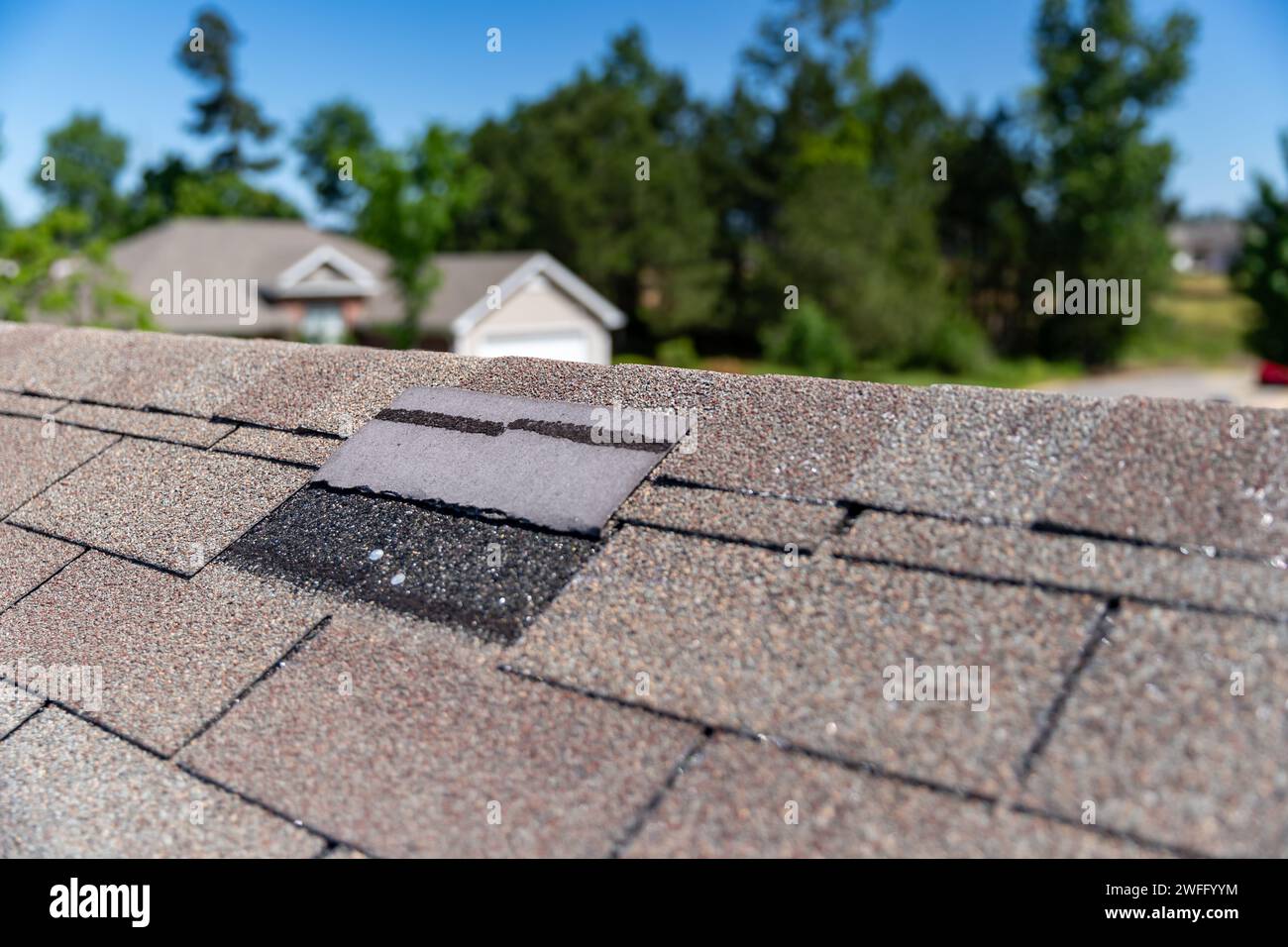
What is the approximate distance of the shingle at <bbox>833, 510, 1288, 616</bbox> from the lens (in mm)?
1440

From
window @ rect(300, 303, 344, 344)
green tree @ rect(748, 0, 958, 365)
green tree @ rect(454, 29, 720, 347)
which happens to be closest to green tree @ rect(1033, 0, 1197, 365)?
green tree @ rect(748, 0, 958, 365)

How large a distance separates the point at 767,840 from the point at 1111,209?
41984 millimetres

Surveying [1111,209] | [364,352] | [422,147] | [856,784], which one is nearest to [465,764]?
[856,784]

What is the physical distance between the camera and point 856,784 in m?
1.34

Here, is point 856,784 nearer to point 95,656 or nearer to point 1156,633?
point 1156,633

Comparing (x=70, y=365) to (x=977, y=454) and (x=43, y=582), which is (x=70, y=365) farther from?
(x=977, y=454)

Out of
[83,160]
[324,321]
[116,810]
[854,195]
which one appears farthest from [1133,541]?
[83,160]

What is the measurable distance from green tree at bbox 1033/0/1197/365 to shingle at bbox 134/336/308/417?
40249 millimetres

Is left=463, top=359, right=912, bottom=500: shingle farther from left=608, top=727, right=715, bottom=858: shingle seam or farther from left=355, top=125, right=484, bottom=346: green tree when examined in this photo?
left=355, top=125, right=484, bottom=346: green tree

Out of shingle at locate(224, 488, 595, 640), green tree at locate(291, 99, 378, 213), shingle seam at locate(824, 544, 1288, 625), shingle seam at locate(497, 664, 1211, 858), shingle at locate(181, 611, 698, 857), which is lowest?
shingle at locate(181, 611, 698, 857)

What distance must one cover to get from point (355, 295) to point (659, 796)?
28.1 m

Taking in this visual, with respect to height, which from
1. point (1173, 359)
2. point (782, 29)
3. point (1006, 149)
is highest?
point (782, 29)

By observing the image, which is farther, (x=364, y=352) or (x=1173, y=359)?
(x=1173, y=359)

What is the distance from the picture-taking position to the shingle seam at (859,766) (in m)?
1.19
